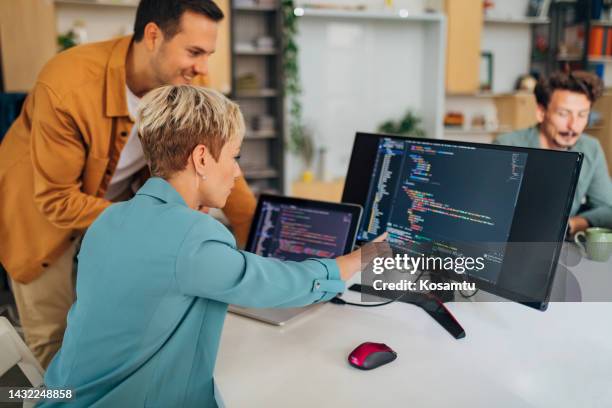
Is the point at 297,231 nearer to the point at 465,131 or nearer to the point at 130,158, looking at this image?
the point at 130,158

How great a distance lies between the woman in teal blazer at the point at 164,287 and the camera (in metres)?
1.02

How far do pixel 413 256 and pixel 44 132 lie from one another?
118cm

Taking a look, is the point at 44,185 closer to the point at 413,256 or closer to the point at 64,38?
the point at 413,256

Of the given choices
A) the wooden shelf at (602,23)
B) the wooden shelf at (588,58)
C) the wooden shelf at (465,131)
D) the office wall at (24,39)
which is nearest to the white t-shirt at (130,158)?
the office wall at (24,39)

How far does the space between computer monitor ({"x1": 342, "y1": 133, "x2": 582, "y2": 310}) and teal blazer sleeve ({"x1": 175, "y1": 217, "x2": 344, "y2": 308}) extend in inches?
14.4

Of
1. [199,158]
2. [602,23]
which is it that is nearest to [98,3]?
[199,158]

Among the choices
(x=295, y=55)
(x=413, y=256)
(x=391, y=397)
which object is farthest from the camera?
(x=295, y=55)

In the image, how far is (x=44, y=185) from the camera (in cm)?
167

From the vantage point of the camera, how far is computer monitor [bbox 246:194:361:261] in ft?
4.66

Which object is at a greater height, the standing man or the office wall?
the office wall

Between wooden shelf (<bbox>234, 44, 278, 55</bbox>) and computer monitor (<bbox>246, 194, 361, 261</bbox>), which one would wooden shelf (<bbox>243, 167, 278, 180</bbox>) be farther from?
computer monitor (<bbox>246, 194, 361, 261</bbox>)

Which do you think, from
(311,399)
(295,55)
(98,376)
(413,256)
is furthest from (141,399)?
(295,55)

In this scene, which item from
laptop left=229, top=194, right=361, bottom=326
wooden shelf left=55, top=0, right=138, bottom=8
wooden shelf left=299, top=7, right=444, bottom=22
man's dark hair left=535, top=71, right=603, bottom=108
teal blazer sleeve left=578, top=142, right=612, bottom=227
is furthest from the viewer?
wooden shelf left=299, top=7, right=444, bottom=22

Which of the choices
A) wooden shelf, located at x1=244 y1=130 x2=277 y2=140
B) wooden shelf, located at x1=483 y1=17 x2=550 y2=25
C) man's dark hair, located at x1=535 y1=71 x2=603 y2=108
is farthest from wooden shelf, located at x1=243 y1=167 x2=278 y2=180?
man's dark hair, located at x1=535 y1=71 x2=603 y2=108
